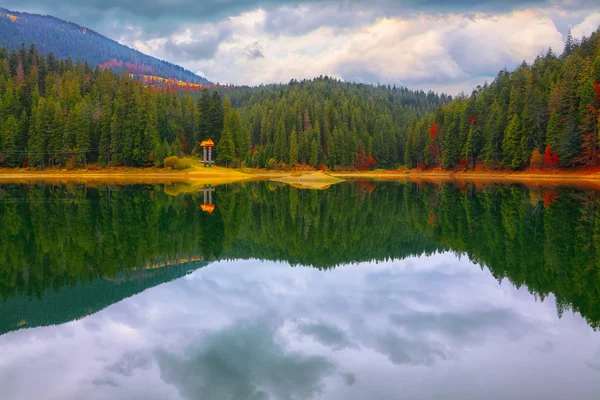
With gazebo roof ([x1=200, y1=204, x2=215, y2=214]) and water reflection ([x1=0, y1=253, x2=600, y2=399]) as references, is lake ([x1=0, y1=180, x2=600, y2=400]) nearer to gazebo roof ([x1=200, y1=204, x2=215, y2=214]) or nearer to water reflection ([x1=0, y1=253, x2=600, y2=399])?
water reflection ([x1=0, y1=253, x2=600, y2=399])

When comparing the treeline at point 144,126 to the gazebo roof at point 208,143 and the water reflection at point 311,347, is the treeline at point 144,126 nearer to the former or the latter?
the gazebo roof at point 208,143

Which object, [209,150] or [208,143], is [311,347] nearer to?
[208,143]

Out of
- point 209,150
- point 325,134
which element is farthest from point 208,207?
point 325,134

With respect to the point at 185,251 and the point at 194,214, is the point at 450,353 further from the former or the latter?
the point at 194,214

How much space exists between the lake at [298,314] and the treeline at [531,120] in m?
51.5

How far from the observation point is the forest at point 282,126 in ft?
227

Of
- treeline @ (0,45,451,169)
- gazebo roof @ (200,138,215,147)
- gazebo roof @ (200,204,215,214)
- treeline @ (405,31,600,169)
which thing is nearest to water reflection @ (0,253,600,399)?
gazebo roof @ (200,204,215,214)

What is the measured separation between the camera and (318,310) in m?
10.2

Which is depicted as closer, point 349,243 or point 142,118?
point 349,243

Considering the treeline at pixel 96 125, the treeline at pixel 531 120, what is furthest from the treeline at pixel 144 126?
the treeline at pixel 531 120

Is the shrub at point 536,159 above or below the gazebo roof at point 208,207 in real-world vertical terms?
above

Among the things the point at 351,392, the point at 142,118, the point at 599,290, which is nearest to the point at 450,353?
the point at 351,392

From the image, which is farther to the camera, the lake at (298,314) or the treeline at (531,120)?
the treeline at (531,120)

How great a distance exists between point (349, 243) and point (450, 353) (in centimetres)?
1121
